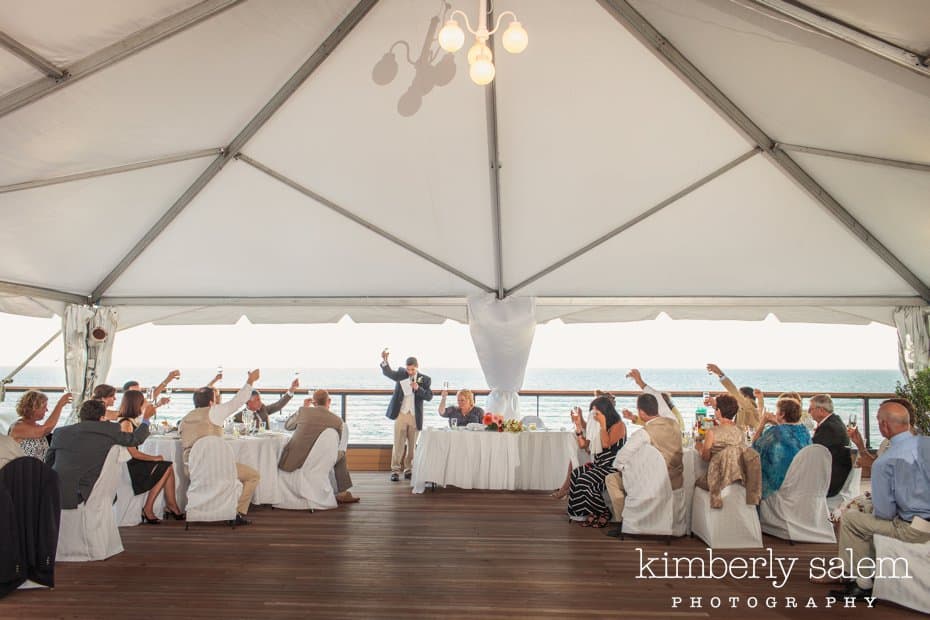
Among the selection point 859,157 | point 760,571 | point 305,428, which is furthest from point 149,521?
point 859,157

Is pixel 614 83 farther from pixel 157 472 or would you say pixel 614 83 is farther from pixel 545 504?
pixel 157 472

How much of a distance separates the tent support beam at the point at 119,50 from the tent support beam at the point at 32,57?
0.05 metres

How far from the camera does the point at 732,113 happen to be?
5.59 meters

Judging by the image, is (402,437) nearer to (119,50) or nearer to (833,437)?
(833,437)

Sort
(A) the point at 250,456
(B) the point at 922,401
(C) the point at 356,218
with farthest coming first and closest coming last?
(C) the point at 356,218 → (B) the point at 922,401 → (A) the point at 250,456

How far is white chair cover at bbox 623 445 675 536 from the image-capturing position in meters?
5.22

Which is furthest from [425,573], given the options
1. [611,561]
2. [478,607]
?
[611,561]

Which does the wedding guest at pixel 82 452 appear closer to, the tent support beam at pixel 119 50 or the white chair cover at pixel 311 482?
the white chair cover at pixel 311 482

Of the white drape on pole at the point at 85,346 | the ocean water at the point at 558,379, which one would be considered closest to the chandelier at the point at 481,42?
the white drape on pole at the point at 85,346

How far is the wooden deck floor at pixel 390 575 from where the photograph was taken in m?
3.63

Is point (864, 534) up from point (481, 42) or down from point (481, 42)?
down

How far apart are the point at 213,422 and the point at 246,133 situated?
2.55 metres

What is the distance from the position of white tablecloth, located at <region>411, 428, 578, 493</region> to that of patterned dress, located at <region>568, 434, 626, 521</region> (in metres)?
1.42

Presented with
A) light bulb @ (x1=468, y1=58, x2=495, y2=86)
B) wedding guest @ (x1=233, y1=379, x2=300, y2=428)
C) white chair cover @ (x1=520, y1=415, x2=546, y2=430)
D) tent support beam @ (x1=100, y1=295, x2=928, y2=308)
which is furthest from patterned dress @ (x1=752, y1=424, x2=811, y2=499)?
wedding guest @ (x1=233, y1=379, x2=300, y2=428)
